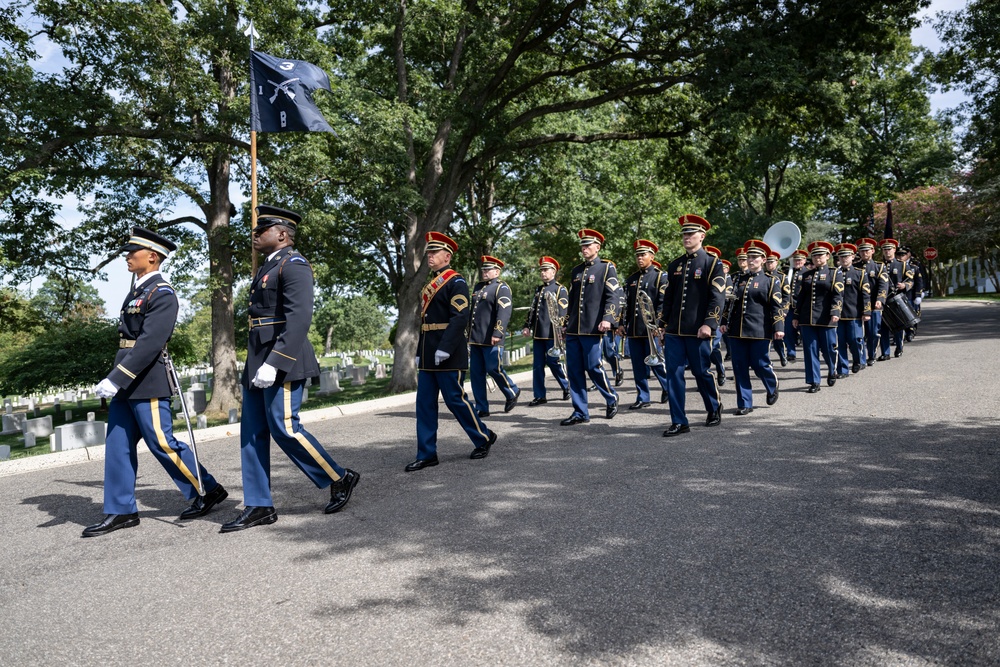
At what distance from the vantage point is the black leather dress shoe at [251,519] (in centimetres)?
485

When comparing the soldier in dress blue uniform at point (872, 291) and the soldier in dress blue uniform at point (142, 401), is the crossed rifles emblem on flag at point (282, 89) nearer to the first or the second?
the soldier in dress blue uniform at point (142, 401)

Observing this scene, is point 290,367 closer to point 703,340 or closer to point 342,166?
point 703,340

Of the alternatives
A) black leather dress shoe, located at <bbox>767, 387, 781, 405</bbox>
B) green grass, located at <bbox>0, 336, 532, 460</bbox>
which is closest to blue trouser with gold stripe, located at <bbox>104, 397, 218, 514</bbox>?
black leather dress shoe, located at <bbox>767, 387, 781, 405</bbox>

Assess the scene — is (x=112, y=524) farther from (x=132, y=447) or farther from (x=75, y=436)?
(x=75, y=436)

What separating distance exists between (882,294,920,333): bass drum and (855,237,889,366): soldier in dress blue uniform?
0.55ft

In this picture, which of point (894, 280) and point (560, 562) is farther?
point (894, 280)

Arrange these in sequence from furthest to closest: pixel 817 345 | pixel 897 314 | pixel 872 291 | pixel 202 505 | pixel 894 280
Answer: pixel 894 280 < pixel 897 314 < pixel 872 291 < pixel 817 345 < pixel 202 505

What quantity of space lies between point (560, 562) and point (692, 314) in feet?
14.0

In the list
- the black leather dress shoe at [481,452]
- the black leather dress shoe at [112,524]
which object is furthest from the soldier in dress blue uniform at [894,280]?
the black leather dress shoe at [112,524]

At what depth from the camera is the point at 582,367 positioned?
8.60 m

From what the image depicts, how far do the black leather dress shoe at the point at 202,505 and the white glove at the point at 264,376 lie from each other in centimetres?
122

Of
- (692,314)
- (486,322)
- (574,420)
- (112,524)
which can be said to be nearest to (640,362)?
(574,420)

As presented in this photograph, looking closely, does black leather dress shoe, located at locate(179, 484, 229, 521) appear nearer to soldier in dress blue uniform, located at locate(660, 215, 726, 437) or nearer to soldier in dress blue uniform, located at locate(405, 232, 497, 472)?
soldier in dress blue uniform, located at locate(405, 232, 497, 472)

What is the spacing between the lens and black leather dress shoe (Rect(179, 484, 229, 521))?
527 centimetres
